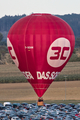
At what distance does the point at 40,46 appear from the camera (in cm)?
3391

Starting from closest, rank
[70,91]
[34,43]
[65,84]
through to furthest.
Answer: [34,43], [70,91], [65,84]

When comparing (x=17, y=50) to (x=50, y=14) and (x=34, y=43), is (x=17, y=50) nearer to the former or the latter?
(x=34, y=43)

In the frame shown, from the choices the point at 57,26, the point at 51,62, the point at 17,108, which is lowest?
the point at 17,108

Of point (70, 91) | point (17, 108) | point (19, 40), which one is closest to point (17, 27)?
point (19, 40)

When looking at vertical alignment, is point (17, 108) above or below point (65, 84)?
below

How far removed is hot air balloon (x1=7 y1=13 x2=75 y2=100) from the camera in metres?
34.1

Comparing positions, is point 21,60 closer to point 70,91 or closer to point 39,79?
point 39,79

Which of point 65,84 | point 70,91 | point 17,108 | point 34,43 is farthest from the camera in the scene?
point 65,84

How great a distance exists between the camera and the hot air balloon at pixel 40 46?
34062 millimetres

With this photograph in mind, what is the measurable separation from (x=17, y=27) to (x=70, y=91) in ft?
81.6

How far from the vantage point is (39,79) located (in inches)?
1362

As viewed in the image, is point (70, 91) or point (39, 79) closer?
point (39, 79)

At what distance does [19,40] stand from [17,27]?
1.22 m

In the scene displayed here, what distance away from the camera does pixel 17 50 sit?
34719mm
